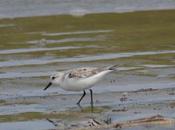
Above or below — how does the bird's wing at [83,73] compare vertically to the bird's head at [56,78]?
above

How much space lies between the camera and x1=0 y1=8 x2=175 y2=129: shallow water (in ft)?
34.0

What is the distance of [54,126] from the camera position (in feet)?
30.3

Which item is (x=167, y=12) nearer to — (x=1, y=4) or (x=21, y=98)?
(x=1, y=4)

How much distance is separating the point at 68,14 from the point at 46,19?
2.85 ft

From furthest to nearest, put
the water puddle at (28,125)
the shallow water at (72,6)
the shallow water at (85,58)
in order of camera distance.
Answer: the shallow water at (72,6), the shallow water at (85,58), the water puddle at (28,125)

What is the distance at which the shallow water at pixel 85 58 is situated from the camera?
10.4 m

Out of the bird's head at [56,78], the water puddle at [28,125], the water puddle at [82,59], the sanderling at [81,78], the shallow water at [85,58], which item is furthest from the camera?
the water puddle at [82,59]

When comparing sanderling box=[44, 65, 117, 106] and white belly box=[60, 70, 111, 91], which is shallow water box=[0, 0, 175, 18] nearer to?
sanderling box=[44, 65, 117, 106]

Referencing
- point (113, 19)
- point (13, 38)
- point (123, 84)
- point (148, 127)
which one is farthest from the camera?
point (113, 19)

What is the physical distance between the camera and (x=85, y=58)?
13.5 metres

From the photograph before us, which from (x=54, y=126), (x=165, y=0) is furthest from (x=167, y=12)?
(x=54, y=126)

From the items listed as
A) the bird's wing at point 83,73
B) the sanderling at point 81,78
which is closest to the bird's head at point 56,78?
the sanderling at point 81,78

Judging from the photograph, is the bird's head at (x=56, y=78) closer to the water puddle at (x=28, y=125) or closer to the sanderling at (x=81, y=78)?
the sanderling at (x=81, y=78)

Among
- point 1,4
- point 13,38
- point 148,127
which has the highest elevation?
point 1,4
